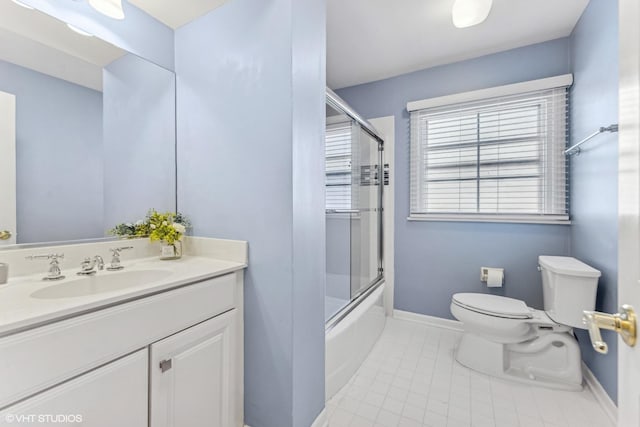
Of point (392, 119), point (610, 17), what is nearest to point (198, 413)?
point (392, 119)

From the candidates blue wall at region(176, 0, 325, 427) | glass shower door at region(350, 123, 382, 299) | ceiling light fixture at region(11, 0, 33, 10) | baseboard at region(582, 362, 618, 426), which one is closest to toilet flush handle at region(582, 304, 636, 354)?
blue wall at region(176, 0, 325, 427)

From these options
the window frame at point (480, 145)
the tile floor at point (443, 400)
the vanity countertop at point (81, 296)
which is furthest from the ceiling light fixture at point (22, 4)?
the window frame at point (480, 145)

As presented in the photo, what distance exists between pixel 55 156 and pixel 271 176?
0.94 m

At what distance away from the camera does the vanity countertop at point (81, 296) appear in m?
0.70

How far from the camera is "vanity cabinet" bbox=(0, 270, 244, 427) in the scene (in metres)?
0.70

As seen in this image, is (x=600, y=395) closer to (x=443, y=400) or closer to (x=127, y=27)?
(x=443, y=400)

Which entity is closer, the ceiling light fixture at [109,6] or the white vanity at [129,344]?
the white vanity at [129,344]

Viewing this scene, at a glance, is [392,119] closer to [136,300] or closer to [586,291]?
[586,291]

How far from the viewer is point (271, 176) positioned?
48.8 inches

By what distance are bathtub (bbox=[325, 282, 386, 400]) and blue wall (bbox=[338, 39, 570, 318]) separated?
1.97 ft

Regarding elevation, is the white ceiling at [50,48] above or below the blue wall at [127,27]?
below

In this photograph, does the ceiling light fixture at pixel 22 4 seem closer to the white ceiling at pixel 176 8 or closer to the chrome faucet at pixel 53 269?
the white ceiling at pixel 176 8

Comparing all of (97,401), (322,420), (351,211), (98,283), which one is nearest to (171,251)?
(98,283)

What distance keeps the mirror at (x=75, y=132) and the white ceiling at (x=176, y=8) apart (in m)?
0.27
